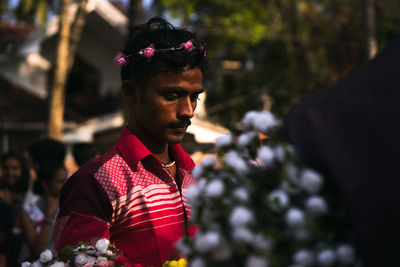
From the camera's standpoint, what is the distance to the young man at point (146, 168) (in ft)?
7.27

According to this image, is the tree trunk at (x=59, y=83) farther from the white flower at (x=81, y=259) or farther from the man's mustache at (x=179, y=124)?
the white flower at (x=81, y=259)

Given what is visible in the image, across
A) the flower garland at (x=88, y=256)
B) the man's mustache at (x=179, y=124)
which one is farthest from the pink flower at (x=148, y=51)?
the flower garland at (x=88, y=256)

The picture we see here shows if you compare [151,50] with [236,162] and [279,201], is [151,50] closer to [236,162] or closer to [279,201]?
[236,162]

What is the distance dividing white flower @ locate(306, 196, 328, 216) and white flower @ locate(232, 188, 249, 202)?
0.14 meters

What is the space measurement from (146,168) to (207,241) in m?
1.26

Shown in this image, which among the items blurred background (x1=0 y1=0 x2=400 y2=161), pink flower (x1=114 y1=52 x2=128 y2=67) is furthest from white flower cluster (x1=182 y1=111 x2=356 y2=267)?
blurred background (x1=0 y1=0 x2=400 y2=161)

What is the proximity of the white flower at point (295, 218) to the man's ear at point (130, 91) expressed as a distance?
1.40 meters

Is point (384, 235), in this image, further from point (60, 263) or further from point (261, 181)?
point (60, 263)

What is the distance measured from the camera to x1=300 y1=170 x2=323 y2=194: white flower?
1265 millimetres

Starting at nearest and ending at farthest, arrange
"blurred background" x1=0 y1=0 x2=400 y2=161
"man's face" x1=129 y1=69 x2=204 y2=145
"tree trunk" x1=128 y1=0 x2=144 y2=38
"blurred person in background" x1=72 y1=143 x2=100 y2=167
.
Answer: "man's face" x1=129 y1=69 x2=204 y2=145 → "blurred person in background" x1=72 y1=143 x2=100 y2=167 → "tree trunk" x1=128 y1=0 x2=144 y2=38 → "blurred background" x1=0 y1=0 x2=400 y2=161

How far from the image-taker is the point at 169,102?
2396 mm

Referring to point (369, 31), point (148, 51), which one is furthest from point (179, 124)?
point (369, 31)

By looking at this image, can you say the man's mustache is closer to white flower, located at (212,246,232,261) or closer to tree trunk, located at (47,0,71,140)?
white flower, located at (212,246,232,261)

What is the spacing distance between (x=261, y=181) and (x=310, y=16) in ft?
80.4
